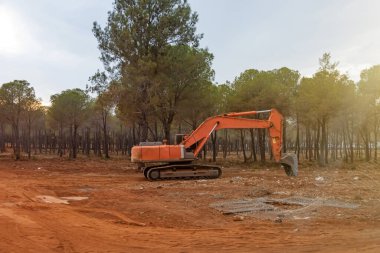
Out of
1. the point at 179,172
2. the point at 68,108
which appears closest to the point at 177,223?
the point at 179,172

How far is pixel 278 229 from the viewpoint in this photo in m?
8.88

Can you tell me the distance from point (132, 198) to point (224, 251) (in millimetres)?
7150

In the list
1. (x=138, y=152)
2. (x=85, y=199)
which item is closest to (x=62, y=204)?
(x=85, y=199)

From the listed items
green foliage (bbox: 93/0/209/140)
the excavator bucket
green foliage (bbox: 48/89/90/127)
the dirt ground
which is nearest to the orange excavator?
the excavator bucket

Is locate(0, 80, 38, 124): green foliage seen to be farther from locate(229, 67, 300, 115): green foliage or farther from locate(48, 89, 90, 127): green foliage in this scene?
locate(229, 67, 300, 115): green foliage

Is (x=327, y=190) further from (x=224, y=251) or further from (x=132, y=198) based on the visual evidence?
(x=224, y=251)

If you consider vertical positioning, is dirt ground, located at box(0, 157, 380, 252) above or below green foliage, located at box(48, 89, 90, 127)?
below

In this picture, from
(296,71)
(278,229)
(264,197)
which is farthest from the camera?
(296,71)

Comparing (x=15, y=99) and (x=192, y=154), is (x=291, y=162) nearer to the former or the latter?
(x=192, y=154)

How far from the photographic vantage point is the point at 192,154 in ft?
68.2

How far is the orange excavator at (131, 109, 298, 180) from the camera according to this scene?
2027 cm

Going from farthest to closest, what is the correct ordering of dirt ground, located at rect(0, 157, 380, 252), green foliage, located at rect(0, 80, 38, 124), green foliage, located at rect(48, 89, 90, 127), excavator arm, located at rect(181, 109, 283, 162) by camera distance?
green foliage, located at rect(48, 89, 90, 127)
green foliage, located at rect(0, 80, 38, 124)
excavator arm, located at rect(181, 109, 283, 162)
dirt ground, located at rect(0, 157, 380, 252)

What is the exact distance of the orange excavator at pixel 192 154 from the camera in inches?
798

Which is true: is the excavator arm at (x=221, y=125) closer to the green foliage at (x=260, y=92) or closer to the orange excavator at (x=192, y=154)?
the orange excavator at (x=192, y=154)
